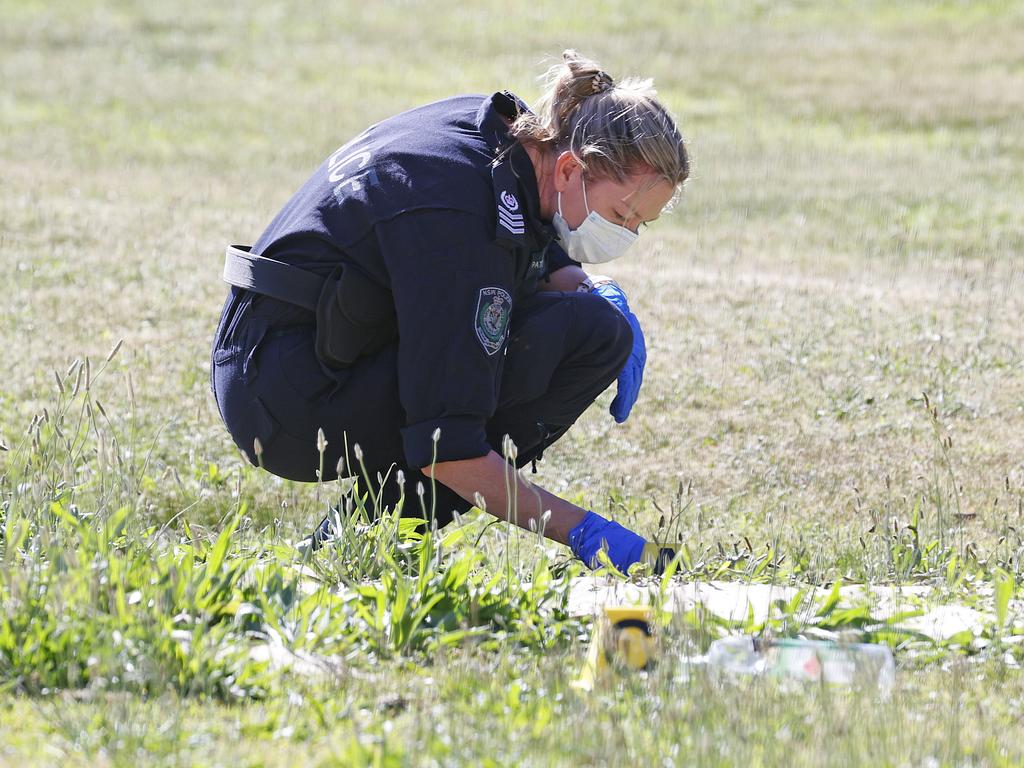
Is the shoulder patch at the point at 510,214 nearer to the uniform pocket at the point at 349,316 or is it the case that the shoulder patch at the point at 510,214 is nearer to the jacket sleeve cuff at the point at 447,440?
the uniform pocket at the point at 349,316

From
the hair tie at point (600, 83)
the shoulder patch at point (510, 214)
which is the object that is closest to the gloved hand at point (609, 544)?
the shoulder patch at point (510, 214)

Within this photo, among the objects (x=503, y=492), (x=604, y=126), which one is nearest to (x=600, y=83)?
(x=604, y=126)

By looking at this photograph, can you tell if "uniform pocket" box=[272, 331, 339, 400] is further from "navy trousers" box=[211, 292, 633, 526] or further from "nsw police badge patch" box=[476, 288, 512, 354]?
"nsw police badge patch" box=[476, 288, 512, 354]

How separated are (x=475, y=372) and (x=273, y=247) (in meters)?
0.76

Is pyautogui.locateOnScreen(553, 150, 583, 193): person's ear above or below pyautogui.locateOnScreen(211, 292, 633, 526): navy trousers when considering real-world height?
above

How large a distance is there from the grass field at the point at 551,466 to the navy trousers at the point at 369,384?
0.33 meters

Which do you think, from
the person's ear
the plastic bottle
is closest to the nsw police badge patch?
the person's ear

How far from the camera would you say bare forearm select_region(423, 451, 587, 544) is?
338cm

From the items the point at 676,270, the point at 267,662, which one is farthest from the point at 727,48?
the point at 267,662

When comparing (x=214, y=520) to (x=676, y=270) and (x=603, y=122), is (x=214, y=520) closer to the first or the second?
(x=603, y=122)

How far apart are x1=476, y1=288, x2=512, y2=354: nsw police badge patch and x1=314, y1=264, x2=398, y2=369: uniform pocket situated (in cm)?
36

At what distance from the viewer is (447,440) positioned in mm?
3324

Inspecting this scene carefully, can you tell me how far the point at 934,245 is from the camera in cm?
909

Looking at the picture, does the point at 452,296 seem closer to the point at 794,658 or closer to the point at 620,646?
the point at 620,646
